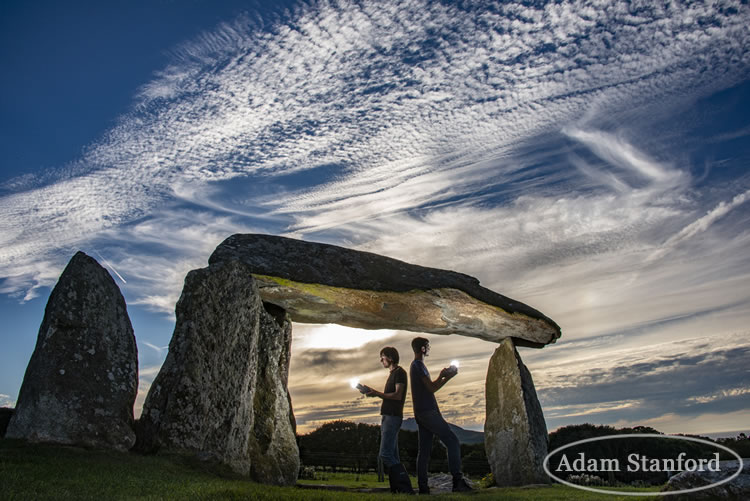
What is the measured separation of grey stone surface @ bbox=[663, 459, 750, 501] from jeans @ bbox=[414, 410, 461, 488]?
11.7 feet

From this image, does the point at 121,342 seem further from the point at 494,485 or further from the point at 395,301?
the point at 494,485

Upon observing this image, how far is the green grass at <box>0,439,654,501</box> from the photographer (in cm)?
622

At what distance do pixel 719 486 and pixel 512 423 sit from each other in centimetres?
770

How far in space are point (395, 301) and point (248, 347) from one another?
3299mm

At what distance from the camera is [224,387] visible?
32.5 feet

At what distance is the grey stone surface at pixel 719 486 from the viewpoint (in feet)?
22.9

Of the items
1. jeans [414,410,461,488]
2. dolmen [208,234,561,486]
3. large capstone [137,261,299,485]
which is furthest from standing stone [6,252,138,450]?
jeans [414,410,461,488]

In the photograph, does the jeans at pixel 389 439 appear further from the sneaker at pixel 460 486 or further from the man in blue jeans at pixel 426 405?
the sneaker at pixel 460 486

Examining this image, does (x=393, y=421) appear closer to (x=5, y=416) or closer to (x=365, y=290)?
(x=365, y=290)

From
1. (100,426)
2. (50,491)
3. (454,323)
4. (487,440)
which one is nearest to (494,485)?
(487,440)

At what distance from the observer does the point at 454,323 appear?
45.6 feet

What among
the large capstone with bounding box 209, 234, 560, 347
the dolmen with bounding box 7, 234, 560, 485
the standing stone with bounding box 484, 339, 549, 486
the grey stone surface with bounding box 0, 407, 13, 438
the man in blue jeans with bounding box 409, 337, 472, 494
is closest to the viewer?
the dolmen with bounding box 7, 234, 560, 485

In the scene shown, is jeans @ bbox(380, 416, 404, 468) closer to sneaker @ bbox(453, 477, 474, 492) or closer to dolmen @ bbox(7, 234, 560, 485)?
sneaker @ bbox(453, 477, 474, 492)

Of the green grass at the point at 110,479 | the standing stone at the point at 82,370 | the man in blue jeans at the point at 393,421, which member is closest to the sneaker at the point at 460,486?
the man in blue jeans at the point at 393,421
